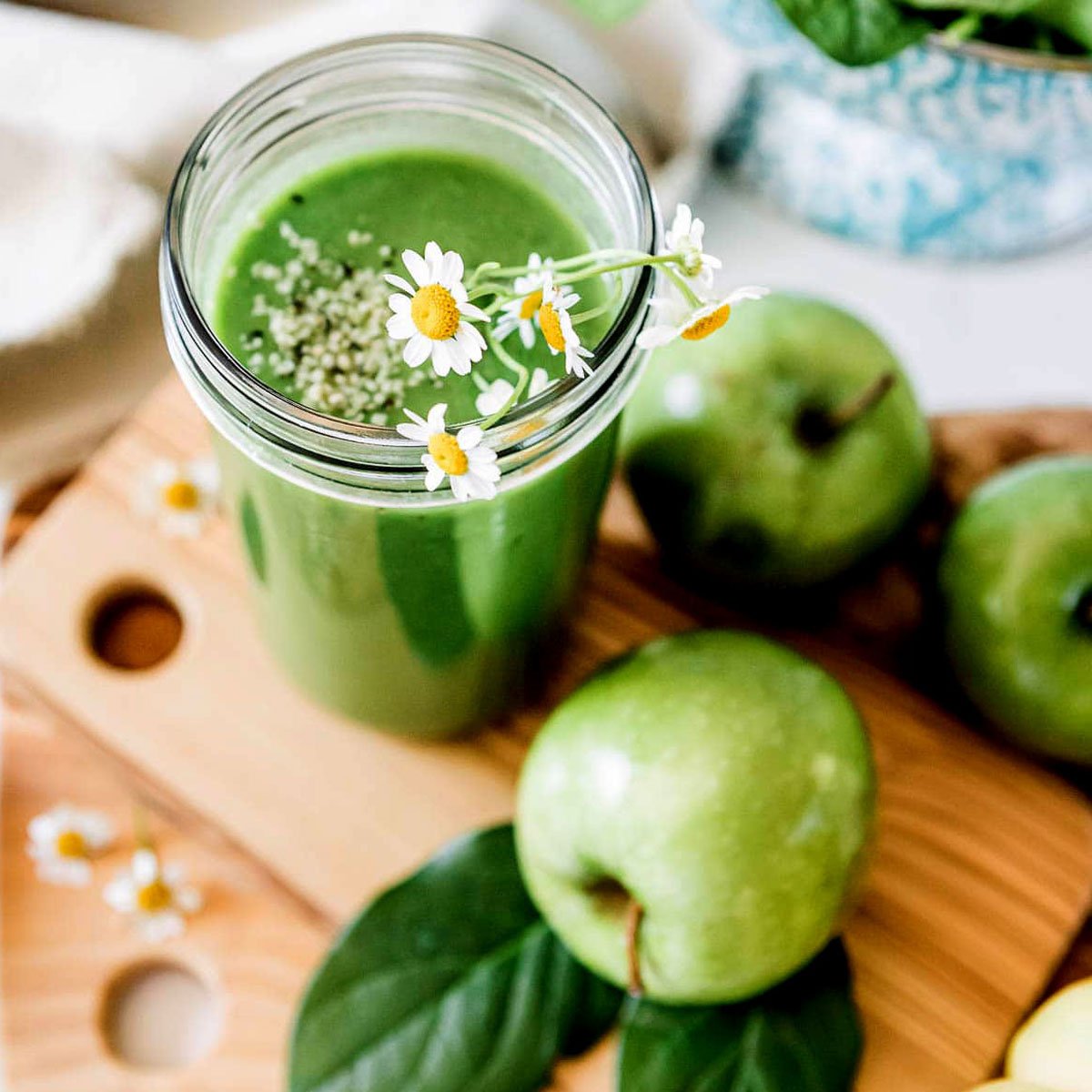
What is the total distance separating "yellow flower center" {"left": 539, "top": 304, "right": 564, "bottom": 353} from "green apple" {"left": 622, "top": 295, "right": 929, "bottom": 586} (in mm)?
267

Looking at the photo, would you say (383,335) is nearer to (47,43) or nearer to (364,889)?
(364,889)

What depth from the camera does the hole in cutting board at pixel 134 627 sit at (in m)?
0.81

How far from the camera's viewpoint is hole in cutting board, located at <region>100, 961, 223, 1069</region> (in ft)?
2.45

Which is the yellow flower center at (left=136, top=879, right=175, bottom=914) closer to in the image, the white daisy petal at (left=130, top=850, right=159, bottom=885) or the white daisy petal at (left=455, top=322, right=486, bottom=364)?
the white daisy petal at (left=130, top=850, right=159, bottom=885)

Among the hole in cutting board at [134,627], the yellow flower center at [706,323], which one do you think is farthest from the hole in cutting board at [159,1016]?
the yellow flower center at [706,323]

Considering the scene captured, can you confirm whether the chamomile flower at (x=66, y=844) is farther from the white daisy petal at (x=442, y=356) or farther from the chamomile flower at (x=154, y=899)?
the white daisy petal at (x=442, y=356)

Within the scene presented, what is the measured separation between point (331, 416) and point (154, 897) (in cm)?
38

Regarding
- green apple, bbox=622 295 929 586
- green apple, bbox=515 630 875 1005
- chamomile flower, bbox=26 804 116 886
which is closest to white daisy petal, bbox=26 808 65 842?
chamomile flower, bbox=26 804 116 886

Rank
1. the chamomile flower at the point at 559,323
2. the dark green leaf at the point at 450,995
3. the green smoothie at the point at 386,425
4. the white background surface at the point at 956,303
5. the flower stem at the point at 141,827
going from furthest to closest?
the white background surface at the point at 956,303, the flower stem at the point at 141,827, the dark green leaf at the point at 450,995, the green smoothie at the point at 386,425, the chamomile flower at the point at 559,323

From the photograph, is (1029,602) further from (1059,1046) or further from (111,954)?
(111,954)

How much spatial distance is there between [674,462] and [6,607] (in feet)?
1.35

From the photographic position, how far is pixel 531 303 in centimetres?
51

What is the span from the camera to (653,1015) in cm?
70

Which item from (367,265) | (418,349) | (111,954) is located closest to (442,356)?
(418,349)
